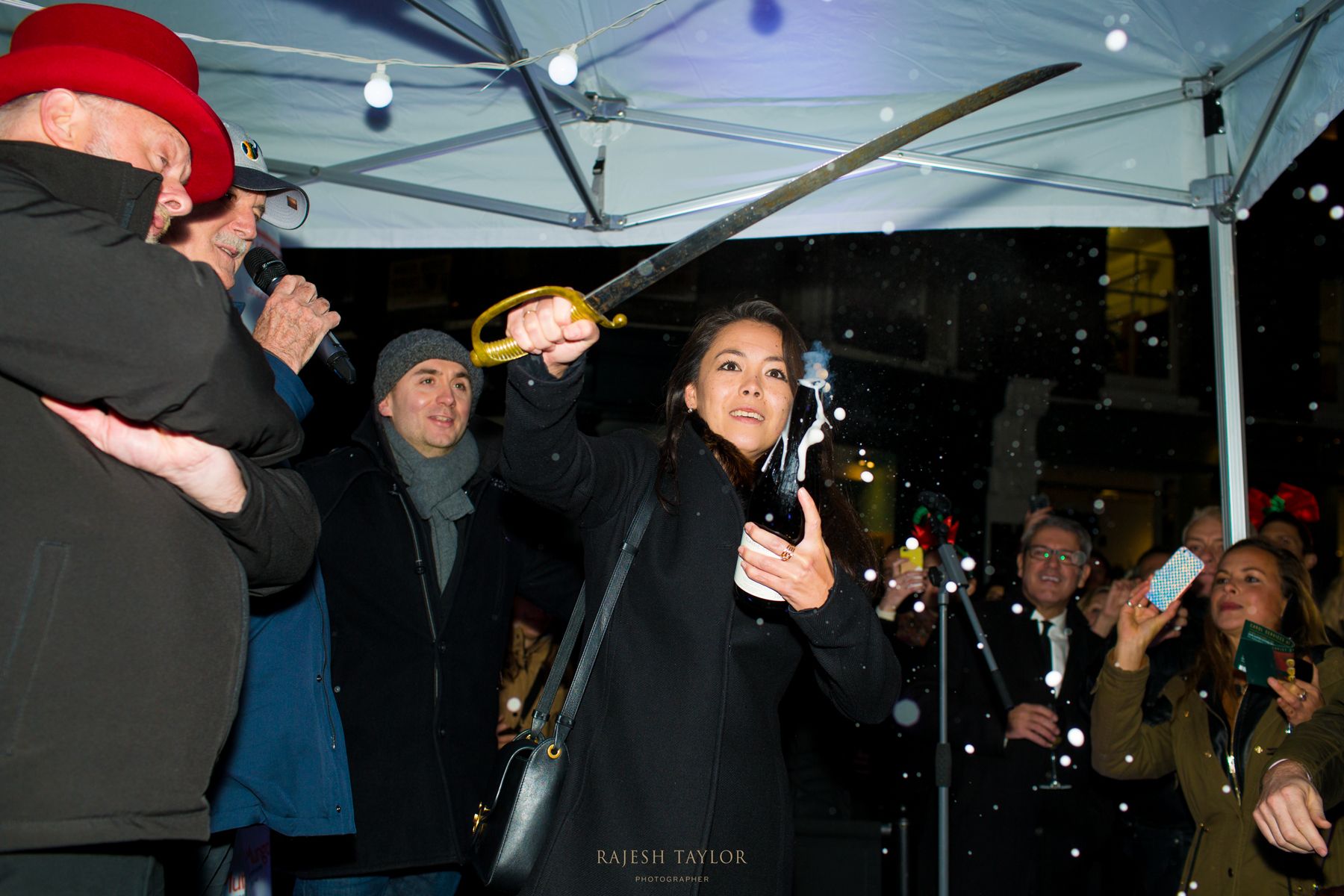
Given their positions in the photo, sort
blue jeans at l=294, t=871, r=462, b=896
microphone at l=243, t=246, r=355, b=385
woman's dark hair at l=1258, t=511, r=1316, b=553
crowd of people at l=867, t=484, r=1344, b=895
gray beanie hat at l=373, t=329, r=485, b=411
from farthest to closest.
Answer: woman's dark hair at l=1258, t=511, r=1316, b=553 → gray beanie hat at l=373, t=329, r=485, b=411 → crowd of people at l=867, t=484, r=1344, b=895 → blue jeans at l=294, t=871, r=462, b=896 → microphone at l=243, t=246, r=355, b=385

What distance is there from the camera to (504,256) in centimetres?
1620

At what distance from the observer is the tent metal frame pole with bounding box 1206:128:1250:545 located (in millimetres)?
4109

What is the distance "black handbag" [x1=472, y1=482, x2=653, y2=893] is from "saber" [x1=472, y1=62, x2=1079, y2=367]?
23.8 inches

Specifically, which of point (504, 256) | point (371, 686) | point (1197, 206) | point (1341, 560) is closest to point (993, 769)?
point (1197, 206)

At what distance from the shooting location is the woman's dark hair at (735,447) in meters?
2.51

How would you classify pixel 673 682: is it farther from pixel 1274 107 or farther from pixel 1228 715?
pixel 1274 107

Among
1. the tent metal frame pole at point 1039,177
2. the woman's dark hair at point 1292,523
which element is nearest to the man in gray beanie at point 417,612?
the tent metal frame pole at point 1039,177

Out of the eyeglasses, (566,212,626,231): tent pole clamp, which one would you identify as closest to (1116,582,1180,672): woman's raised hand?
the eyeglasses

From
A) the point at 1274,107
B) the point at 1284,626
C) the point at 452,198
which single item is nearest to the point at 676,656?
the point at 1284,626

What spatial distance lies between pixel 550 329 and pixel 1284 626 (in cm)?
342

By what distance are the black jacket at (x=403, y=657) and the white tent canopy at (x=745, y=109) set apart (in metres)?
1.54

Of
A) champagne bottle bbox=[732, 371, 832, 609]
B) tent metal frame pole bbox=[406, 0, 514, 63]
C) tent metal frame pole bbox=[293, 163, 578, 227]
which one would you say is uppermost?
tent metal frame pole bbox=[406, 0, 514, 63]

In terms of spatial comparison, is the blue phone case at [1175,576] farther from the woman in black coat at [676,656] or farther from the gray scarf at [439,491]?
the gray scarf at [439,491]

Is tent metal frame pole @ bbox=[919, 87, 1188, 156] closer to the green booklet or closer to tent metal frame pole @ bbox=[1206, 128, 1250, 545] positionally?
tent metal frame pole @ bbox=[1206, 128, 1250, 545]
